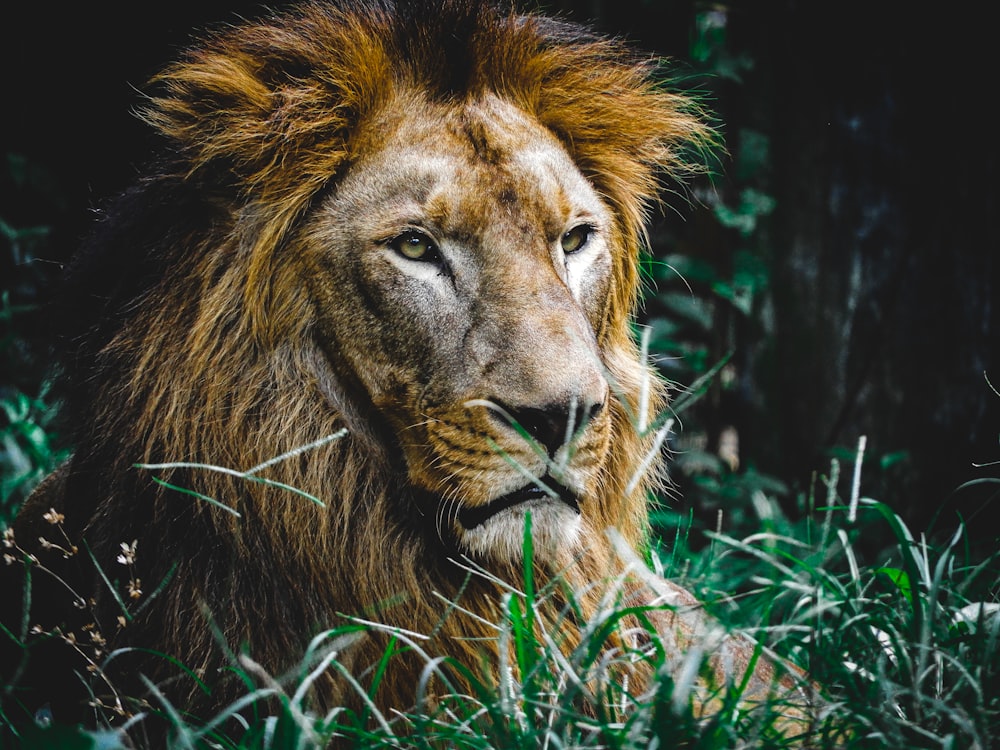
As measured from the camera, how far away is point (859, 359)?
442 centimetres

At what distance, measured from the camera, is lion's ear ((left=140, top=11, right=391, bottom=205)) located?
248cm

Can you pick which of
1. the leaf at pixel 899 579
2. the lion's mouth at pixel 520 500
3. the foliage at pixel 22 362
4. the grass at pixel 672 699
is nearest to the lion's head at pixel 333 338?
the lion's mouth at pixel 520 500

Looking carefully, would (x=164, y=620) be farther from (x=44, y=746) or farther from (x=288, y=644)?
(x=44, y=746)

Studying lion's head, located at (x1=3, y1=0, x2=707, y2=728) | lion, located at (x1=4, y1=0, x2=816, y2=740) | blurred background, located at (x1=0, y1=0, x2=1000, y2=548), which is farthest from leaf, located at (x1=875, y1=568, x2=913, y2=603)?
blurred background, located at (x1=0, y1=0, x2=1000, y2=548)

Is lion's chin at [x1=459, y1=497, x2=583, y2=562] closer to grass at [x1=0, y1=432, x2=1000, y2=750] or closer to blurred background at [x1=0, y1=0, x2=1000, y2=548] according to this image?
grass at [x1=0, y1=432, x2=1000, y2=750]

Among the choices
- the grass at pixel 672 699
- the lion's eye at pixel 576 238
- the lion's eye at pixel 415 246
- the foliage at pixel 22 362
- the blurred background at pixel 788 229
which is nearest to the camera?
the grass at pixel 672 699

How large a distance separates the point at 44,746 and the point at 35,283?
423cm

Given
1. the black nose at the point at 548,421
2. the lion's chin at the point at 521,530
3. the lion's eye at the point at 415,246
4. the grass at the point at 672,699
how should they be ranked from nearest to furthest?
the grass at the point at 672,699 < the black nose at the point at 548,421 < the lion's chin at the point at 521,530 < the lion's eye at the point at 415,246

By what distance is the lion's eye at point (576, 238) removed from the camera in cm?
269

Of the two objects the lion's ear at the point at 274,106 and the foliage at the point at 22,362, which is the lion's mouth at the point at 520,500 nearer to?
the lion's ear at the point at 274,106

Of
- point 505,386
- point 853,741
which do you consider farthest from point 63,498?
point 853,741

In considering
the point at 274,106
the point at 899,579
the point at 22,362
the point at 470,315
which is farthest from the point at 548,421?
the point at 22,362

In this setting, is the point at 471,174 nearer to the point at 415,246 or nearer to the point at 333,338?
the point at 415,246

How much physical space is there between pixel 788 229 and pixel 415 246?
2.78m
